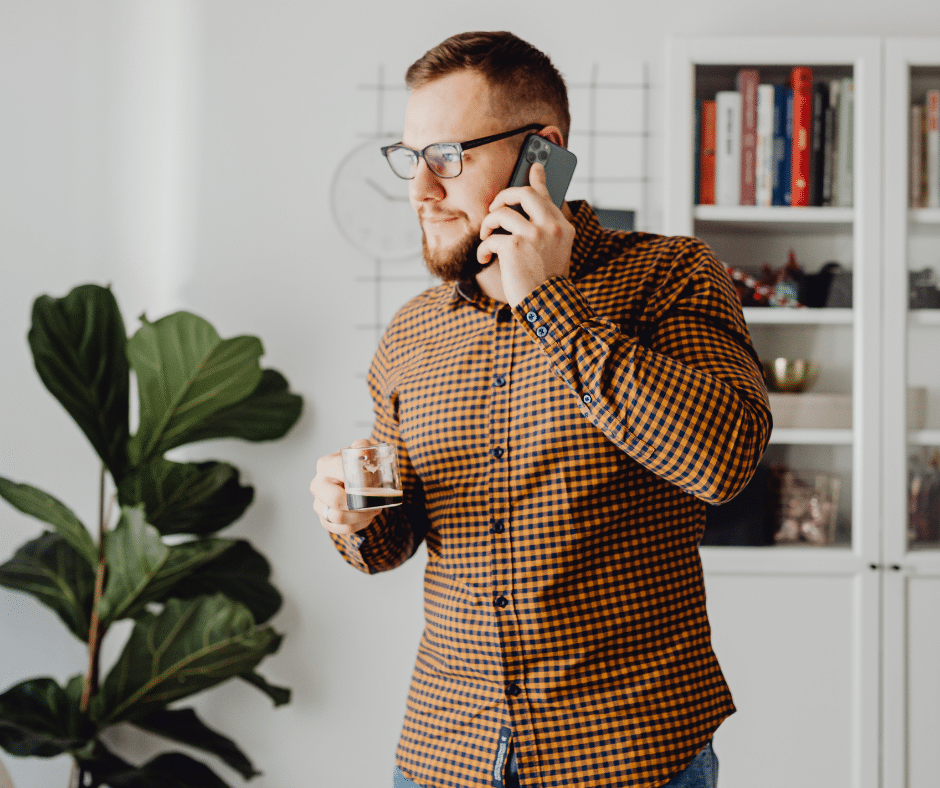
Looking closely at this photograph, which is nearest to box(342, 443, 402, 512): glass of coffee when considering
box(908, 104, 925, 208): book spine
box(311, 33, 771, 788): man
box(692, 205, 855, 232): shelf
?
box(311, 33, 771, 788): man

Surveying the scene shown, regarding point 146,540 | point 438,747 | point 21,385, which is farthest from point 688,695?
point 21,385

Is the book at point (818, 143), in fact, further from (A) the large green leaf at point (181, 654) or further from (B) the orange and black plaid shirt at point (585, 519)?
(A) the large green leaf at point (181, 654)

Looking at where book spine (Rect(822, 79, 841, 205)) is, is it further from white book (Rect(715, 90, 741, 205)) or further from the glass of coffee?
the glass of coffee

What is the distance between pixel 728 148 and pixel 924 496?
38.8 inches

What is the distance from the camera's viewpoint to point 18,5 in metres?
2.17

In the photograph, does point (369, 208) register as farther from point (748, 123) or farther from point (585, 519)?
point (585, 519)

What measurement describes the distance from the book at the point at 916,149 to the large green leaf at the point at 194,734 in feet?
7.07

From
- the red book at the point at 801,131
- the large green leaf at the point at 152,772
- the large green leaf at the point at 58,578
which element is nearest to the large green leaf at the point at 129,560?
the large green leaf at the point at 58,578

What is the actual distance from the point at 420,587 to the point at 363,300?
2.71ft

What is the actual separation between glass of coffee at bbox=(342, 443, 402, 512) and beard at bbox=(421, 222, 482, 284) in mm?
253

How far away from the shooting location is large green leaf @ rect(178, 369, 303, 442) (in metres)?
1.91

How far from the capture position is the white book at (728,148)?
75.0 inches

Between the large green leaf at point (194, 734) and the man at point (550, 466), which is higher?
the man at point (550, 466)

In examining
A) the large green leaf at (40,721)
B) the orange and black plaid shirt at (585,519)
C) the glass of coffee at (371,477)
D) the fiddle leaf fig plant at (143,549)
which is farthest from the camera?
the fiddle leaf fig plant at (143,549)
